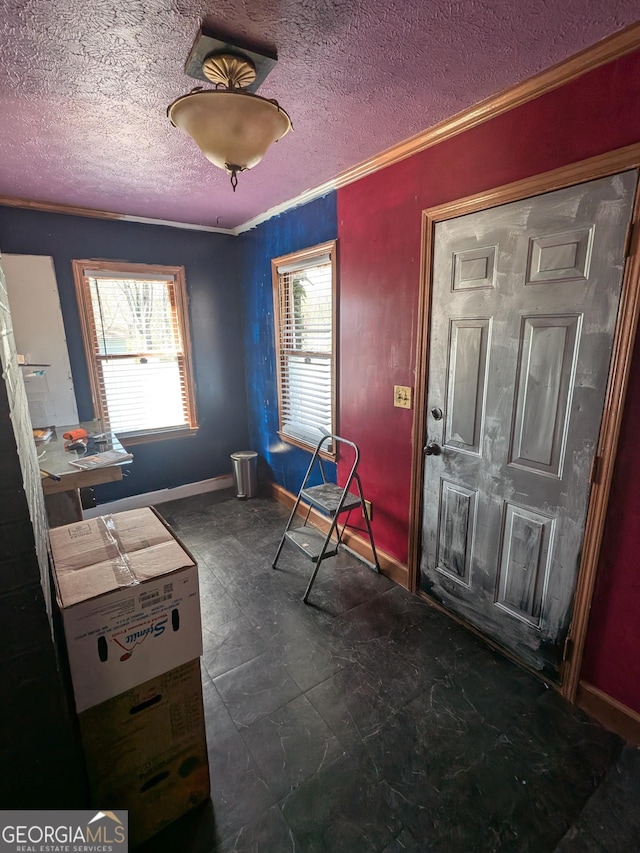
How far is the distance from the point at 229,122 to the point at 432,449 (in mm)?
1706

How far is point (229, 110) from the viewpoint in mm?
1289

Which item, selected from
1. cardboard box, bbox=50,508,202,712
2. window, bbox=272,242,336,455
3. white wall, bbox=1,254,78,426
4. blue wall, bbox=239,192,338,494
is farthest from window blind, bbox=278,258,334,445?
cardboard box, bbox=50,508,202,712

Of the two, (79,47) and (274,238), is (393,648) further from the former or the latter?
(274,238)

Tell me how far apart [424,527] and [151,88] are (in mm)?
2448

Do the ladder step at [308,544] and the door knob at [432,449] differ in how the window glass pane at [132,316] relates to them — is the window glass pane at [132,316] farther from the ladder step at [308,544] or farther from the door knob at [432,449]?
the door knob at [432,449]

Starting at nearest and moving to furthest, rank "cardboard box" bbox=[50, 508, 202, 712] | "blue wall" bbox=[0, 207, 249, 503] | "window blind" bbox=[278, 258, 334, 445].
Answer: "cardboard box" bbox=[50, 508, 202, 712] < "window blind" bbox=[278, 258, 334, 445] < "blue wall" bbox=[0, 207, 249, 503]

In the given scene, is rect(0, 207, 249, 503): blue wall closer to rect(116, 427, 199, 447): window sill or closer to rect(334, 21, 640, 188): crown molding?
rect(116, 427, 199, 447): window sill

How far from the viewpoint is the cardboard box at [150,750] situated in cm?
118

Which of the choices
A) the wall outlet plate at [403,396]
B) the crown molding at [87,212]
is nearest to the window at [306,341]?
the wall outlet plate at [403,396]

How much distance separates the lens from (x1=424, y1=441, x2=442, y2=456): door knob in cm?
220

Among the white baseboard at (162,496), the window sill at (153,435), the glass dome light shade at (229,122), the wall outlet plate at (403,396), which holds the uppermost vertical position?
the glass dome light shade at (229,122)

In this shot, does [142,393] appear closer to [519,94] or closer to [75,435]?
[75,435]

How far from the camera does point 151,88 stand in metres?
1.57

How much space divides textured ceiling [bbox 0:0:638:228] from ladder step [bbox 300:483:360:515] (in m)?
2.02
